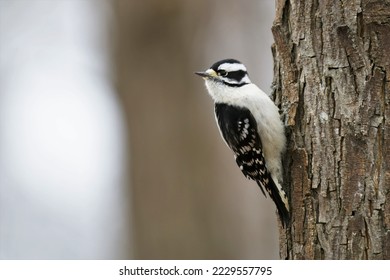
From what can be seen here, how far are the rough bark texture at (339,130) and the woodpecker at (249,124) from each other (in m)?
0.31

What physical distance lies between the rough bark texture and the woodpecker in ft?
1.01

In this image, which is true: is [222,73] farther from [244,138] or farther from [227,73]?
[244,138]

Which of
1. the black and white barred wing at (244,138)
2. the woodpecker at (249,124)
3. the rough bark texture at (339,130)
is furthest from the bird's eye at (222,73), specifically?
the rough bark texture at (339,130)

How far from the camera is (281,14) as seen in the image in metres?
4.29

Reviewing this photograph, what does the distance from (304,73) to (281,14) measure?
0.45m

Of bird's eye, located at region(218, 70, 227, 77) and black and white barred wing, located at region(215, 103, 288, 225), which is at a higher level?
bird's eye, located at region(218, 70, 227, 77)

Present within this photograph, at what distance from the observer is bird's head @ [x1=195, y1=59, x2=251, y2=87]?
Result: 5.11 meters

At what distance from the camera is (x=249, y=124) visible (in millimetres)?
4996

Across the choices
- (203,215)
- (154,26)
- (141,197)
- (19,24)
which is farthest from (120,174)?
(19,24)

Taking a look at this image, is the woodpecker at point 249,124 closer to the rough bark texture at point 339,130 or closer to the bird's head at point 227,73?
the bird's head at point 227,73

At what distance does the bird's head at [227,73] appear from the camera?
201 inches

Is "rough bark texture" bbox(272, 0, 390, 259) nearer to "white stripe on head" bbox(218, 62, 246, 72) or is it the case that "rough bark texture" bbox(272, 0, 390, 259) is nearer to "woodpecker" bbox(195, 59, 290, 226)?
"woodpecker" bbox(195, 59, 290, 226)

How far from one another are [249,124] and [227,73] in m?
0.44

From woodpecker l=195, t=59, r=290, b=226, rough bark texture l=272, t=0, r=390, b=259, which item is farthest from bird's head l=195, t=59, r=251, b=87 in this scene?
rough bark texture l=272, t=0, r=390, b=259
